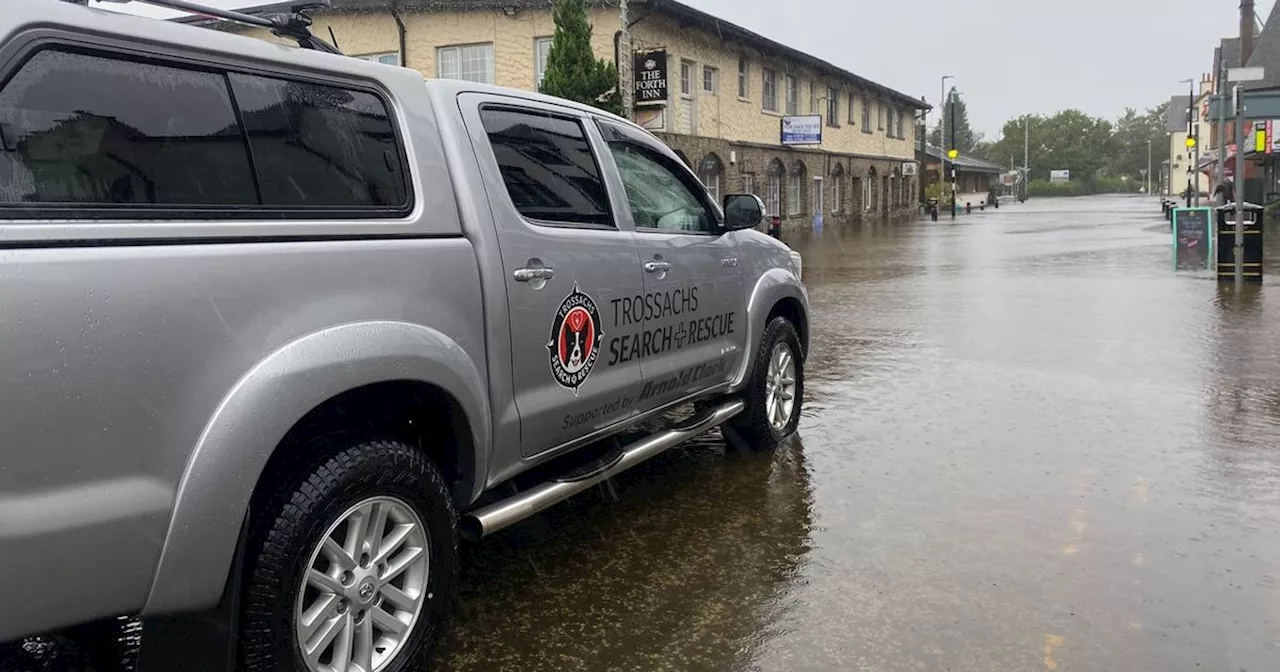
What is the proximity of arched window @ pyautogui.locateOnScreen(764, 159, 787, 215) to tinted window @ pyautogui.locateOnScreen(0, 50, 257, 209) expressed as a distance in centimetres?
3348

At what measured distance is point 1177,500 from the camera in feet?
17.1

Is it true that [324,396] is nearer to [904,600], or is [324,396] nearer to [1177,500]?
[904,600]

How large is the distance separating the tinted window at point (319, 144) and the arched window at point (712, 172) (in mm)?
26612

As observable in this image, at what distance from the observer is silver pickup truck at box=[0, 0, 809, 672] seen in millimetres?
2350

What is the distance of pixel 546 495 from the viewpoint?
3914 mm

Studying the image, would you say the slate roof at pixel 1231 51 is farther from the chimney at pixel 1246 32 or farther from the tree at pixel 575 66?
the tree at pixel 575 66

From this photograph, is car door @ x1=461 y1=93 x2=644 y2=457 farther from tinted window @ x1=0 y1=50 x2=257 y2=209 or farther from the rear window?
tinted window @ x1=0 y1=50 x2=257 y2=209

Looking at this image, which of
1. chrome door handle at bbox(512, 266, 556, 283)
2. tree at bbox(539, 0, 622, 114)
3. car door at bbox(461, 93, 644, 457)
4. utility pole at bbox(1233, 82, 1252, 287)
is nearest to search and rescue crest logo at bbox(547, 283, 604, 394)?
car door at bbox(461, 93, 644, 457)

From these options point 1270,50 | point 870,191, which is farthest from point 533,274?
point 1270,50

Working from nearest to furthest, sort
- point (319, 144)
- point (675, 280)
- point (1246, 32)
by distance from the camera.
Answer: point (319, 144) < point (675, 280) < point (1246, 32)

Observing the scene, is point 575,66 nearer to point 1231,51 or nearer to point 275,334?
point 275,334

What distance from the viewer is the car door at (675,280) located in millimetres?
4699

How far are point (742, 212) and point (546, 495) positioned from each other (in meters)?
2.25

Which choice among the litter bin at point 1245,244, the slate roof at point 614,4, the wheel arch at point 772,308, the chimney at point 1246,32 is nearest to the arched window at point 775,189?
the slate roof at point 614,4
